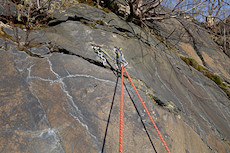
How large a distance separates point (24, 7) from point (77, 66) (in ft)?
5.80

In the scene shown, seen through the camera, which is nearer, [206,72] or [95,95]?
[95,95]

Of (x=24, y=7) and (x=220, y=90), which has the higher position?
(x=24, y=7)

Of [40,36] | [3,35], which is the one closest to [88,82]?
[40,36]

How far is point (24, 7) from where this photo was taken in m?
2.68

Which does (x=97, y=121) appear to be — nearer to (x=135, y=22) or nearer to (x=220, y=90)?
(x=135, y=22)

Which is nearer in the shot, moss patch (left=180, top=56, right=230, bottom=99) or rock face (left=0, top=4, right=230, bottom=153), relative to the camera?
rock face (left=0, top=4, right=230, bottom=153)

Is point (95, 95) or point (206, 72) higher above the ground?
point (206, 72)

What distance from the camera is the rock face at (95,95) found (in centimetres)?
129

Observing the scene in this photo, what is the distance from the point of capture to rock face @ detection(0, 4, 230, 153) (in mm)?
1292

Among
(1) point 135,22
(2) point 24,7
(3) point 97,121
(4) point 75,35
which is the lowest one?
(3) point 97,121

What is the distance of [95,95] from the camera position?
1.65 metres

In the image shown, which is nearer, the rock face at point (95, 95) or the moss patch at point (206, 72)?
the rock face at point (95, 95)

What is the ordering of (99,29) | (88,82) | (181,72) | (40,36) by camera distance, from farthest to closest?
(181,72)
(99,29)
(40,36)
(88,82)

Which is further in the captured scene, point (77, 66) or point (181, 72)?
point (181, 72)
